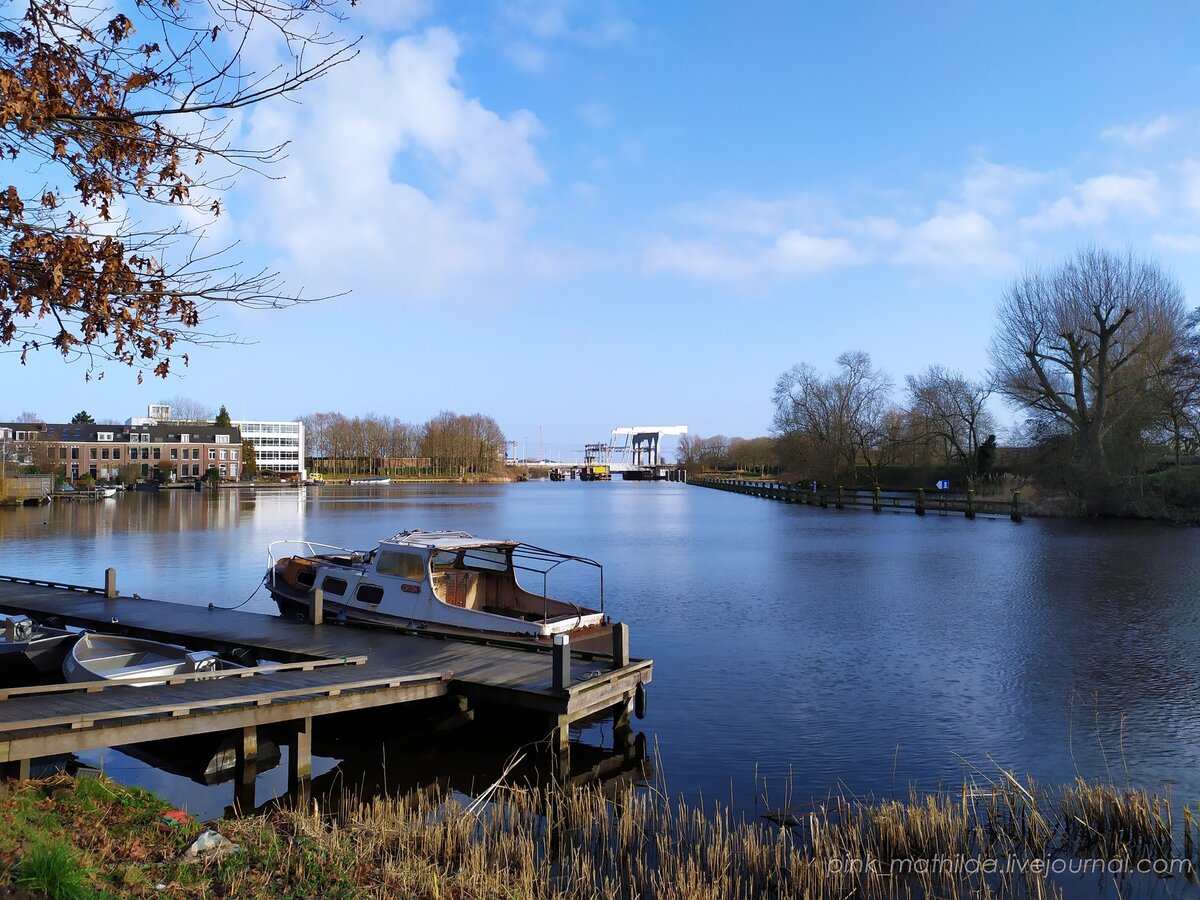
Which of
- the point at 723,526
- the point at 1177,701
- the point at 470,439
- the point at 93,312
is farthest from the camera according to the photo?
the point at 470,439

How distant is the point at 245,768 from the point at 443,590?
20.5ft

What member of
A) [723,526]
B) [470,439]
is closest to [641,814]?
[723,526]

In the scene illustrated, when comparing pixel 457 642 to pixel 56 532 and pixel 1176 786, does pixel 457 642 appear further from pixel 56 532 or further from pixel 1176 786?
pixel 56 532

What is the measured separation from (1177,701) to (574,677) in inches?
388

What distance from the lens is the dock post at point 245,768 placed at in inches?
398

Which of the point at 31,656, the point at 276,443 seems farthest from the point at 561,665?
the point at 276,443

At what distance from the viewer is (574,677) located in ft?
39.8

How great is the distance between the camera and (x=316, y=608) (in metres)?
16.3

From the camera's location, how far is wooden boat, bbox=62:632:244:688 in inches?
437

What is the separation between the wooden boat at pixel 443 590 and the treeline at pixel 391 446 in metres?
159

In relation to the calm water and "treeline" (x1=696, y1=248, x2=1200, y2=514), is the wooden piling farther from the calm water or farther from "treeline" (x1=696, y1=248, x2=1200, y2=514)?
"treeline" (x1=696, y1=248, x2=1200, y2=514)

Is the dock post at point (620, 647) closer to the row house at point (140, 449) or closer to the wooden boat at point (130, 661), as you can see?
the wooden boat at point (130, 661)

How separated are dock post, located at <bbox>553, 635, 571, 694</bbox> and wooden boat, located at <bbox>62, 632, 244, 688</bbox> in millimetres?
4851

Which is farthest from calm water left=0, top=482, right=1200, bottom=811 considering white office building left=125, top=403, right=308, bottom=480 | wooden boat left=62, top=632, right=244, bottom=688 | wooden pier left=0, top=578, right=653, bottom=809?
white office building left=125, top=403, right=308, bottom=480
